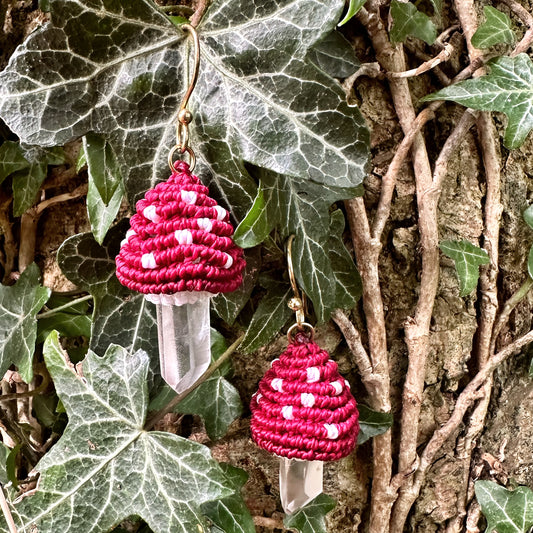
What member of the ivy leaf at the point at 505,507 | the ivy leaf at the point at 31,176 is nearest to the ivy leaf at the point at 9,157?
the ivy leaf at the point at 31,176

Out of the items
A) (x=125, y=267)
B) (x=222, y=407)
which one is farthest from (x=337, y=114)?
(x=222, y=407)

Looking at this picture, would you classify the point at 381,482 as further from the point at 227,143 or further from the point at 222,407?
the point at 227,143

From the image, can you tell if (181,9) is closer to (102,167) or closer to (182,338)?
(102,167)

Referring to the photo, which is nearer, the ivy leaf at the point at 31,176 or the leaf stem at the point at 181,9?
the leaf stem at the point at 181,9

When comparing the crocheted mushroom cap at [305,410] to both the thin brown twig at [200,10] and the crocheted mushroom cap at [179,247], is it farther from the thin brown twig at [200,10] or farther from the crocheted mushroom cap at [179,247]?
the thin brown twig at [200,10]

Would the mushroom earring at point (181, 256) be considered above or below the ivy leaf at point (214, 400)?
above
